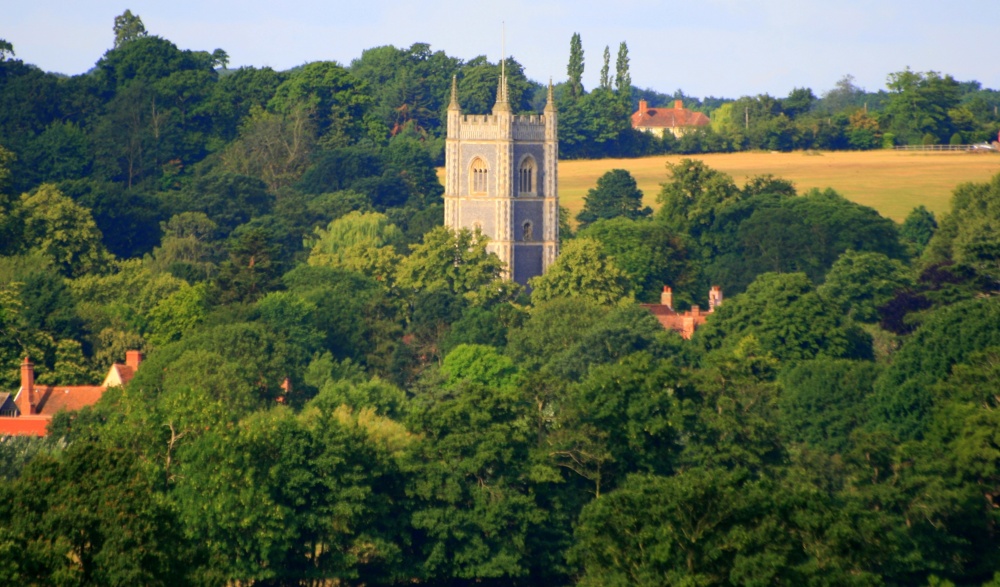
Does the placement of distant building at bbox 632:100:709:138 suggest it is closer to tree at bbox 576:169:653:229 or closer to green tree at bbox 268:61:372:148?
green tree at bbox 268:61:372:148

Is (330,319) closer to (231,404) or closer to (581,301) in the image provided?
(581,301)

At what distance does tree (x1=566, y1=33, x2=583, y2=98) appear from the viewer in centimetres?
16075

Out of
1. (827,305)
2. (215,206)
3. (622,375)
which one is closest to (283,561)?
(622,375)

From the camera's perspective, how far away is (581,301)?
8856 cm

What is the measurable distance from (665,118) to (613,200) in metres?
64.7

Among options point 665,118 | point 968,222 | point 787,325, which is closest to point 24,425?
point 787,325

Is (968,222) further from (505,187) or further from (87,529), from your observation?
(87,529)

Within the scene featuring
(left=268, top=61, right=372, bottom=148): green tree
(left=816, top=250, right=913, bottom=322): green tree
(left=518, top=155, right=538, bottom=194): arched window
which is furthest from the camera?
(left=268, top=61, right=372, bottom=148): green tree

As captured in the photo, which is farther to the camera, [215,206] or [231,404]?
[215,206]

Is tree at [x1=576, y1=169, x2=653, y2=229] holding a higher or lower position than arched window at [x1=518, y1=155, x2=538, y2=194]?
lower

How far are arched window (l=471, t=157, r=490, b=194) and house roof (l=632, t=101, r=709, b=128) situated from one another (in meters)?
74.8

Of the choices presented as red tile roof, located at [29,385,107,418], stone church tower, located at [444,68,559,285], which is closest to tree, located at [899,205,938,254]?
stone church tower, located at [444,68,559,285]

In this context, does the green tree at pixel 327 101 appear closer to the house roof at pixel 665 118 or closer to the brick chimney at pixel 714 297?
the brick chimney at pixel 714 297

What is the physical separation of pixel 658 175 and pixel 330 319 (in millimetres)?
53583
